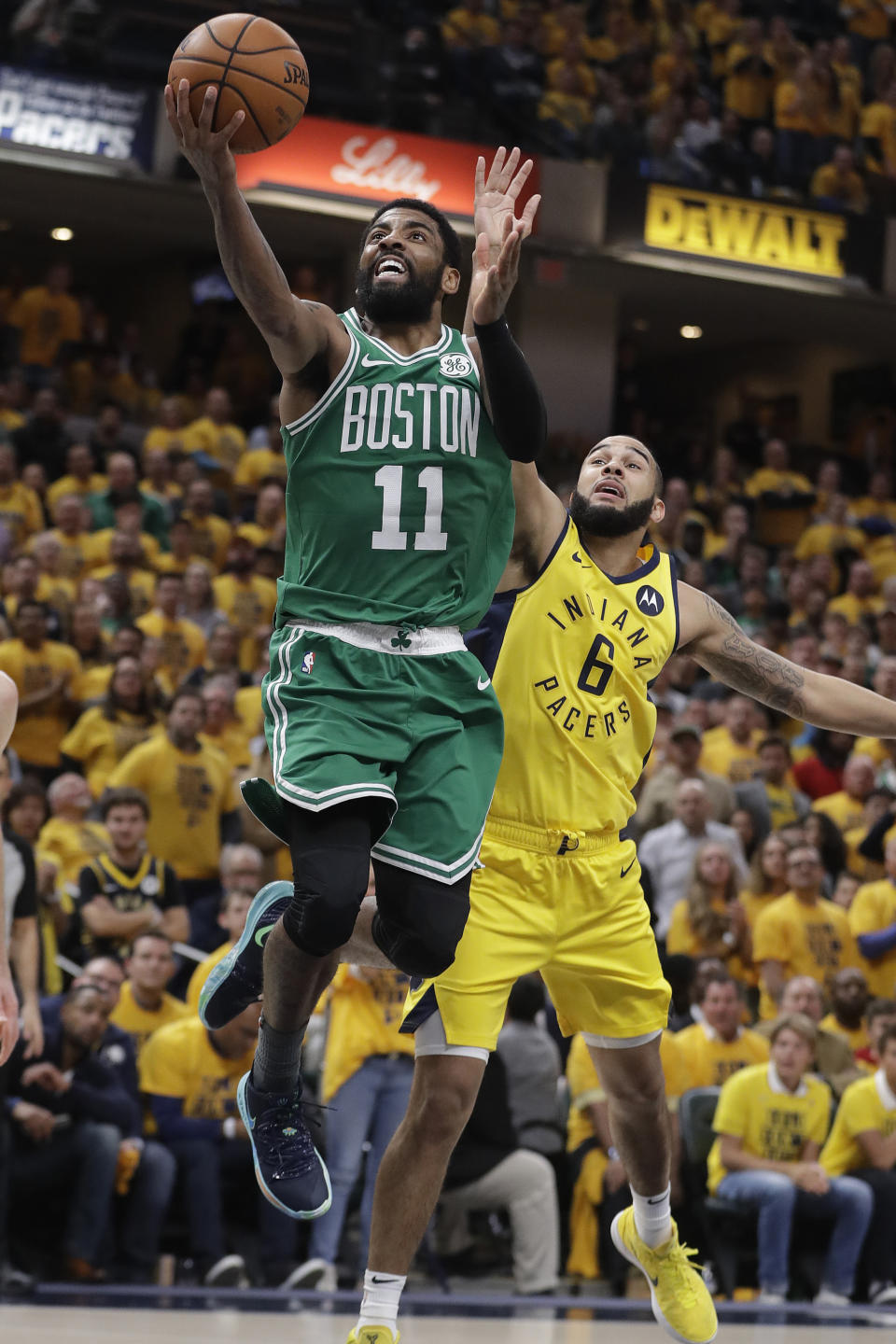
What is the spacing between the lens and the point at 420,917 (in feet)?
14.5

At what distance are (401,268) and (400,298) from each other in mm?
76

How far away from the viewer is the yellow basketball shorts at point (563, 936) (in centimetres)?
496

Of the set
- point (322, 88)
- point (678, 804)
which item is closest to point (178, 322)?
point (322, 88)

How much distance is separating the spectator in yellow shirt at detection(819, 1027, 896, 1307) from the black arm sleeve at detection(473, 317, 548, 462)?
203 inches

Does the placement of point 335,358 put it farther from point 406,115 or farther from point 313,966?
point 406,115

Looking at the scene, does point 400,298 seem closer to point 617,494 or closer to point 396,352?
point 396,352

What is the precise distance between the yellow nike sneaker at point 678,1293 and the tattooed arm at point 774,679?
1.64 m

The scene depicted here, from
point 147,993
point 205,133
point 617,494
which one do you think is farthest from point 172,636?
point 205,133

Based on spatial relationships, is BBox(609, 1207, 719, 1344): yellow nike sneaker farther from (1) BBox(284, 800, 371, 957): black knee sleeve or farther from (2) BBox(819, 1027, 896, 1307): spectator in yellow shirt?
(2) BBox(819, 1027, 896, 1307): spectator in yellow shirt

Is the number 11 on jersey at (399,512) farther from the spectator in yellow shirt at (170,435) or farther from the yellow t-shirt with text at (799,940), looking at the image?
the spectator in yellow shirt at (170,435)

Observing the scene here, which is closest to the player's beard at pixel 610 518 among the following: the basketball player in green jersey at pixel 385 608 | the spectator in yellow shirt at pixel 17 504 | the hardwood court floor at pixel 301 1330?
the basketball player in green jersey at pixel 385 608

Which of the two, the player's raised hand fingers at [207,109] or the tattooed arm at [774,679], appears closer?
the player's raised hand fingers at [207,109]

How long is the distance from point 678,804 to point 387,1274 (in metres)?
5.82

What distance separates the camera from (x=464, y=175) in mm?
16938
